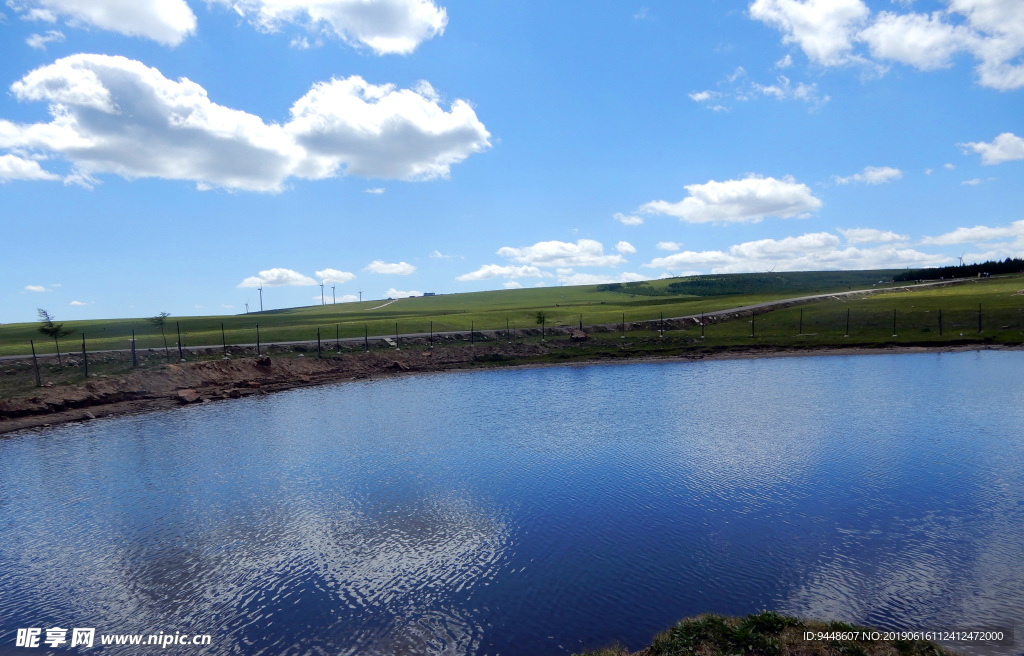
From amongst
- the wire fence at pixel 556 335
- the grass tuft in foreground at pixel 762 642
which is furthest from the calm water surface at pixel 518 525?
the wire fence at pixel 556 335

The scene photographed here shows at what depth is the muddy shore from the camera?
56656 millimetres

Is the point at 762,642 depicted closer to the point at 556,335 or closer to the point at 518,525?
the point at 518,525

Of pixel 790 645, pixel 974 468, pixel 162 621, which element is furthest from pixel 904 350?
pixel 162 621

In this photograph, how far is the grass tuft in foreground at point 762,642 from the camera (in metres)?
14.3

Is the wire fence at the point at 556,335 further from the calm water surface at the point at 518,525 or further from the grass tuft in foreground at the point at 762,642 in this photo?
the grass tuft in foreground at the point at 762,642

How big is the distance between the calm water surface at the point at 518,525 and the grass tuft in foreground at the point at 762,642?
131 centimetres

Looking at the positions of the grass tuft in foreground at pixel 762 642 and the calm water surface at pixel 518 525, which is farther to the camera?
the calm water surface at pixel 518 525

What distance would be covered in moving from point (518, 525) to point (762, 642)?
12335 mm

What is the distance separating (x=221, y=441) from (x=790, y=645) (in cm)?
4233

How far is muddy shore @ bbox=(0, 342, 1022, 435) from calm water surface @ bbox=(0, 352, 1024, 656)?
896 cm

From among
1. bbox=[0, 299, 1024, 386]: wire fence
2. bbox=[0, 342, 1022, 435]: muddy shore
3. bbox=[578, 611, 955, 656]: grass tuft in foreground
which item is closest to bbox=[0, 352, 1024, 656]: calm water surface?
bbox=[578, 611, 955, 656]: grass tuft in foreground

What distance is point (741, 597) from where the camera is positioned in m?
18.4

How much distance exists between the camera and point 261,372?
74812 mm

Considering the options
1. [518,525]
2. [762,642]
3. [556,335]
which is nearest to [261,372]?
[556,335]
